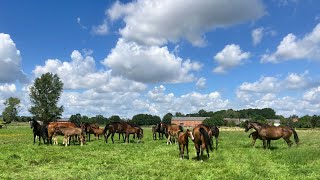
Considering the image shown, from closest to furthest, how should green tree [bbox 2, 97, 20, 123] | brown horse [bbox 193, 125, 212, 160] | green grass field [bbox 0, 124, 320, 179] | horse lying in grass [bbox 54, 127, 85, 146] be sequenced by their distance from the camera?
green grass field [bbox 0, 124, 320, 179], brown horse [bbox 193, 125, 212, 160], horse lying in grass [bbox 54, 127, 85, 146], green tree [bbox 2, 97, 20, 123]

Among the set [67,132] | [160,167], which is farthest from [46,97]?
[160,167]

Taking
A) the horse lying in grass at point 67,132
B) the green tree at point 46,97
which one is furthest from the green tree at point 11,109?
the horse lying in grass at point 67,132

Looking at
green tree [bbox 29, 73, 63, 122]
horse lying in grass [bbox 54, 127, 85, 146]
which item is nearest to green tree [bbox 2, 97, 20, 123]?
green tree [bbox 29, 73, 63, 122]

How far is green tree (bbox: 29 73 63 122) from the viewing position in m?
88.4

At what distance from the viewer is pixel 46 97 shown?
91.0m

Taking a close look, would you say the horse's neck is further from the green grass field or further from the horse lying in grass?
the horse lying in grass

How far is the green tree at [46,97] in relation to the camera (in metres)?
88.4

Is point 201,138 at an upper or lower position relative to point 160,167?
upper

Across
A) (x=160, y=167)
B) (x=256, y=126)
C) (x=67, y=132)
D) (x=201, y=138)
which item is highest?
(x=256, y=126)

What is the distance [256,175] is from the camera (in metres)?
14.8

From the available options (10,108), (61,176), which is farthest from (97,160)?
(10,108)

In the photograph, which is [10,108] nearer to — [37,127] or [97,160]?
[37,127]

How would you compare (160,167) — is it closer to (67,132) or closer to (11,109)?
(67,132)

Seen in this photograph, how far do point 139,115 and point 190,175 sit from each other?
533ft
